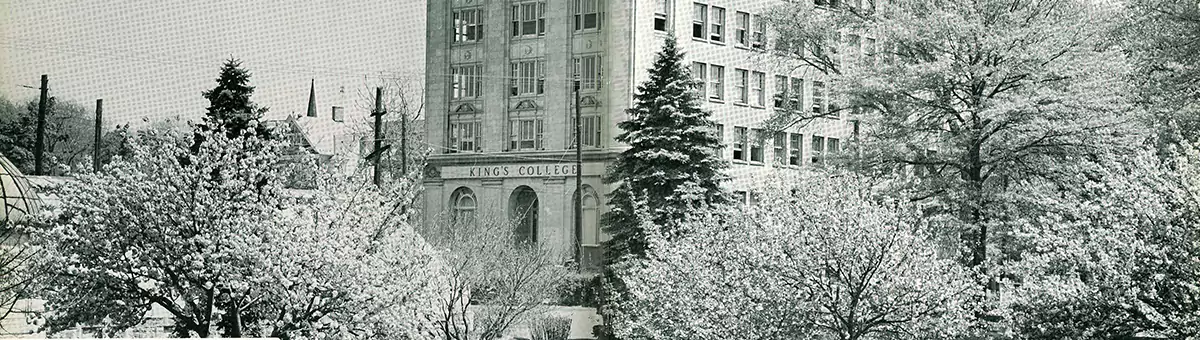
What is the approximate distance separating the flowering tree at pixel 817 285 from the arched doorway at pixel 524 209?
3.00 ft

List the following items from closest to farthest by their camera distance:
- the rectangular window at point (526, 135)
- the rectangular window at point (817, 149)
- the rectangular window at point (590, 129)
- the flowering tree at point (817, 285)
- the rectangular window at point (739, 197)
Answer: the flowering tree at point (817, 285), the rectangular window at point (526, 135), the rectangular window at point (590, 129), the rectangular window at point (739, 197), the rectangular window at point (817, 149)

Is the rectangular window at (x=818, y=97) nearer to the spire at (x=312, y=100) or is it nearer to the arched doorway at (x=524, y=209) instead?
the arched doorway at (x=524, y=209)

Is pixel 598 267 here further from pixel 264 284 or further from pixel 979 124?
pixel 979 124

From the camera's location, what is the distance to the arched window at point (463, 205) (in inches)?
449

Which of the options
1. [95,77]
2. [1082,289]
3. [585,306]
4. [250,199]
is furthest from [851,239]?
[95,77]

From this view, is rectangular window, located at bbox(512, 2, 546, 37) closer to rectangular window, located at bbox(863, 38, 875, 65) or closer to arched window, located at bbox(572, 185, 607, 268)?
arched window, located at bbox(572, 185, 607, 268)

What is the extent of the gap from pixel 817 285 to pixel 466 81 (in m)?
3.21

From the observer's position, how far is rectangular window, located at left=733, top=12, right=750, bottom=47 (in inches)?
543

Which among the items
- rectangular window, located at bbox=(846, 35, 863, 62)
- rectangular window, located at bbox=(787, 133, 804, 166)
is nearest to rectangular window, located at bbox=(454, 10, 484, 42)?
rectangular window, located at bbox=(787, 133, 804, 166)

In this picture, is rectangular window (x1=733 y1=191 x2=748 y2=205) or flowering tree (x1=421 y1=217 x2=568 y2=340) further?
rectangular window (x1=733 y1=191 x2=748 y2=205)

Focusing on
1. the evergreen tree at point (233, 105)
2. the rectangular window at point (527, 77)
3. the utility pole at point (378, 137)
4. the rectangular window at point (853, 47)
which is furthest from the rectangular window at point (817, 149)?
the evergreen tree at point (233, 105)

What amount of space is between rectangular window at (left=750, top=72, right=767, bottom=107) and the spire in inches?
174

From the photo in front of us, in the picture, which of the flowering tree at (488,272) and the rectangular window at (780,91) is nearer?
the flowering tree at (488,272)

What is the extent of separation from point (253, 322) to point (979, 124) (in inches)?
273
